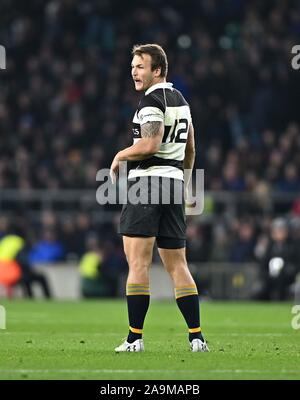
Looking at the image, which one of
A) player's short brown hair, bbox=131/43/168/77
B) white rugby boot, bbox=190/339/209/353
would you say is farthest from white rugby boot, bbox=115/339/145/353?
player's short brown hair, bbox=131/43/168/77

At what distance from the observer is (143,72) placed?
390 inches

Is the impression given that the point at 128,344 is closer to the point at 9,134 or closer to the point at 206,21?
the point at 9,134

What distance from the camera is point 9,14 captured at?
29.8m

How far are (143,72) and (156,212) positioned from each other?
1.16 metres

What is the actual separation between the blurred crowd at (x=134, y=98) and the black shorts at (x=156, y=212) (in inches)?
575

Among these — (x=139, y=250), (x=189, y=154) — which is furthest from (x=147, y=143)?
(x=139, y=250)

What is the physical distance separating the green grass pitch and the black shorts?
96cm

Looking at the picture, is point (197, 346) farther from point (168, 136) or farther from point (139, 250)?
point (168, 136)

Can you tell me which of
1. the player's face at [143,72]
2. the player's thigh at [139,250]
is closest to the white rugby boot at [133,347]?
the player's thigh at [139,250]

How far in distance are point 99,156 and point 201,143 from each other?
2.43m

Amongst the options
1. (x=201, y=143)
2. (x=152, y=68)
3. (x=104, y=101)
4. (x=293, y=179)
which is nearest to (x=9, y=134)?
(x=104, y=101)

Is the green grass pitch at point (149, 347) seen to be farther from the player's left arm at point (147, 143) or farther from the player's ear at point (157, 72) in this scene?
the player's ear at point (157, 72)

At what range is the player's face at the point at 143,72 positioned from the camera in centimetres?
990

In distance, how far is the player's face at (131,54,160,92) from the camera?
390 inches
